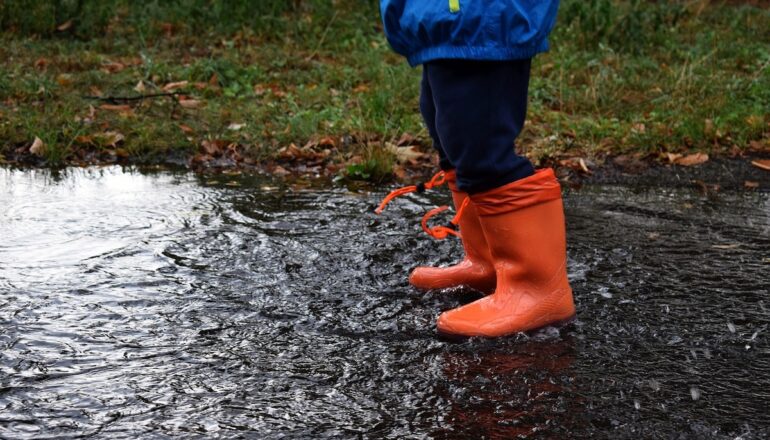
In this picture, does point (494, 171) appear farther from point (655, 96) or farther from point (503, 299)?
point (655, 96)

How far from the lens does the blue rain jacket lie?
2.35 m

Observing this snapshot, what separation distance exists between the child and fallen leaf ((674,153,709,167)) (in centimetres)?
247

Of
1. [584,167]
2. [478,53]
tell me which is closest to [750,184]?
[584,167]

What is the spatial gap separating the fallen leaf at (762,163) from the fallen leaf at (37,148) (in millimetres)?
3810

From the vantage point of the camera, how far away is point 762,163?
4.73m

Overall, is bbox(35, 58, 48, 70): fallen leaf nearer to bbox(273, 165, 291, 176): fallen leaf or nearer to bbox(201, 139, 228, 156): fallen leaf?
bbox(201, 139, 228, 156): fallen leaf

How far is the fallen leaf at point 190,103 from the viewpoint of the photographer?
5875mm

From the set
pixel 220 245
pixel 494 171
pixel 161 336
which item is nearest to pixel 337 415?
pixel 161 336

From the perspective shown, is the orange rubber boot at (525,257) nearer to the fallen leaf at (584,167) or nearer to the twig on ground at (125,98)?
the fallen leaf at (584,167)

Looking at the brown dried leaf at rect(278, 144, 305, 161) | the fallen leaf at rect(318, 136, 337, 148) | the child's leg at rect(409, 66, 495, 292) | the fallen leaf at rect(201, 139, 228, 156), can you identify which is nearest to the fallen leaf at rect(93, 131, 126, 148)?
the fallen leaf at rect(201, 139, 228, 156)

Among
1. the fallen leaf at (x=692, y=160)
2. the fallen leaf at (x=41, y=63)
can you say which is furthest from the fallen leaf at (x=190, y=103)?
the fallen leaf at (x=692, y=160)

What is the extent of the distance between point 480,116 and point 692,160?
275 centimetres

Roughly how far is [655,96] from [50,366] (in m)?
4.98

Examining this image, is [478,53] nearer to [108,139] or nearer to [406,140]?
[406,140]
